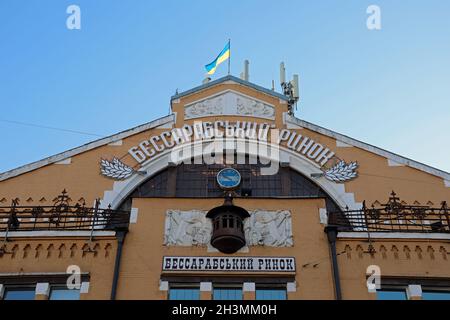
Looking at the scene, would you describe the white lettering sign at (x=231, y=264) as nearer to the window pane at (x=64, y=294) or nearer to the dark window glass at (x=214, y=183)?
the window pane at (x=64, y=294)

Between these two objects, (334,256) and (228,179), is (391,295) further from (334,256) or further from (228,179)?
(228,179)

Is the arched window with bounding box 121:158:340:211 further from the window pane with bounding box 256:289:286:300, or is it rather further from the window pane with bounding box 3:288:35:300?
the window pane with bounding box 3:288:35:300

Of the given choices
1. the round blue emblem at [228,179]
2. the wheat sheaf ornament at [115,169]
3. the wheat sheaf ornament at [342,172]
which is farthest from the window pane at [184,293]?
the wheat sheaf ornament at [342,172]

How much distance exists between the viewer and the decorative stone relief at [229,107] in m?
24.4

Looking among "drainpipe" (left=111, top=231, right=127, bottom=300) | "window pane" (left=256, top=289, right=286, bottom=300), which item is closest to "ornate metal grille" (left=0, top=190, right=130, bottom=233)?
"drainpipe" (left=111, top=231, right=127, bottom=300)

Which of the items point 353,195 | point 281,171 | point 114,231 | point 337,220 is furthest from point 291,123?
point 114,231

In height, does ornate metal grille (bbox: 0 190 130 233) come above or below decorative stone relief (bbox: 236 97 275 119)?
below

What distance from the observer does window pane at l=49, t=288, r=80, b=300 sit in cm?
1827

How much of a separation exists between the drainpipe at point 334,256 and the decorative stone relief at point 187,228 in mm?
3728

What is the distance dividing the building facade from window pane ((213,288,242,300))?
33mm

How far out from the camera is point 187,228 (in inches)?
765

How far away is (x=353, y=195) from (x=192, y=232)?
6385 mm

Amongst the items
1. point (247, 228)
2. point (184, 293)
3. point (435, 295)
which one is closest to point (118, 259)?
point (184, 293)

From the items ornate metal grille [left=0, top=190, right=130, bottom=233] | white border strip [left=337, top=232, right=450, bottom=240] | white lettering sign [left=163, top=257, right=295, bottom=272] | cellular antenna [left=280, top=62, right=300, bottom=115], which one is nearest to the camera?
white lettering sign [left=163, top=257, right=295, bottom=272]
